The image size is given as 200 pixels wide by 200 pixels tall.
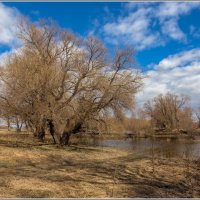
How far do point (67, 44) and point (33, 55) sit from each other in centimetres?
303

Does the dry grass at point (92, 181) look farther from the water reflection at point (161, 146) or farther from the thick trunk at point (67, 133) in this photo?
the thick trunk at point (67, 133)

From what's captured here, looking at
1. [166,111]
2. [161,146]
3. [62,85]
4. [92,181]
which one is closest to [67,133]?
[62,85]

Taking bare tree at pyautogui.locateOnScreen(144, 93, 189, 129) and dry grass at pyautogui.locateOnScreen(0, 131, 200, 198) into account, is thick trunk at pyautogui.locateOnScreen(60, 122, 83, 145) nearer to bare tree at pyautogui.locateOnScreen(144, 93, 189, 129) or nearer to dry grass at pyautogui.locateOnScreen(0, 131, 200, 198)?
dry grass at pyautogui.locateOnScreen(0, 131, 200, 198)

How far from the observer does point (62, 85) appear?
2592cm

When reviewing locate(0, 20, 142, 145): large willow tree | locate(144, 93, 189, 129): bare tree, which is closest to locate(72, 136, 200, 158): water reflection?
locate(0, 20, 142, 145): large willow tree

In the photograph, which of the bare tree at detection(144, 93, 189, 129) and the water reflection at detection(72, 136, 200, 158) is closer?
the water reflection at detection(72, 136, 200, 158)

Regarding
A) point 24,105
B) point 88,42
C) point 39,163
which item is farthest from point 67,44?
point 39,163

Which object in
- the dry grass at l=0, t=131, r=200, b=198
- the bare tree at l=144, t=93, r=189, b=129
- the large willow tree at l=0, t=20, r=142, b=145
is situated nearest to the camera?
the dry grass at l=0, t=131, r=200, b=198

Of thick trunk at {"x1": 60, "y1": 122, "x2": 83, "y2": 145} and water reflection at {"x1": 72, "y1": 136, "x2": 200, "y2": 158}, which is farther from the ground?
thick trunk at {"x1": 60, "y1": 122, "x2": 83, "y2": 145}

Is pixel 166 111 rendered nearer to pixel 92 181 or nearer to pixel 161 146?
pixel 161 146

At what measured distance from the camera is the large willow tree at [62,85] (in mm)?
24244

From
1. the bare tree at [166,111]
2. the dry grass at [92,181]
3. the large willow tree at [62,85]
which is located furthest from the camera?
the bare tree at [166,111]

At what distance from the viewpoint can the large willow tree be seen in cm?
2424

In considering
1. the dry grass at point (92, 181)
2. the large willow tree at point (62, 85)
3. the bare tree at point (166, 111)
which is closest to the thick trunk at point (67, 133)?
the large willow tree at point (62, 85)
